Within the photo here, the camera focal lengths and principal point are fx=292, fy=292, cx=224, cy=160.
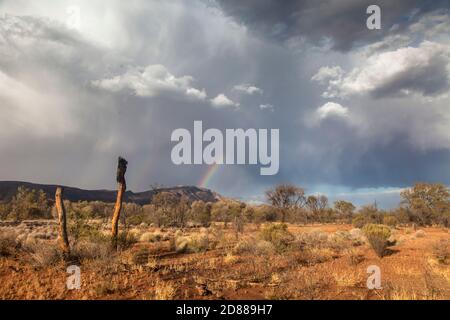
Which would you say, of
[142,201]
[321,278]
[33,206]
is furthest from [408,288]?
[142,201]

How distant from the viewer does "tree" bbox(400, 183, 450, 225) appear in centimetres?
4691

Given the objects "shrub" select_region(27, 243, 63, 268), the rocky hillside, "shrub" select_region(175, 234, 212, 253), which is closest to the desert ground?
"shrub" select_region(27, 243, 63, 268)

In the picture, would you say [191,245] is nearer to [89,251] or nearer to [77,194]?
[89,251]

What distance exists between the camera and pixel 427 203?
52.4 metres

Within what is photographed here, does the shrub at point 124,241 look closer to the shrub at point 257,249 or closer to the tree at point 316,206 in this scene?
the shrub at point 257,249

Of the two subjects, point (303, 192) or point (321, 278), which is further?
point (303, 192)

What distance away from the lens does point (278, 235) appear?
1919 centimetres

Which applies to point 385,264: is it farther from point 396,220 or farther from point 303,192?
point 303,192

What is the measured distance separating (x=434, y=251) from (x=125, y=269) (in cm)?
1576

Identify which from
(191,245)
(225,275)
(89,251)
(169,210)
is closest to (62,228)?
(89,251)

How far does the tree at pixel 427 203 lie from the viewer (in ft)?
154

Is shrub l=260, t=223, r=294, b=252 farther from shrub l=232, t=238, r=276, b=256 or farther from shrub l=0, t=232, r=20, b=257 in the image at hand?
shrub l=0, t=232, r=20, b=257

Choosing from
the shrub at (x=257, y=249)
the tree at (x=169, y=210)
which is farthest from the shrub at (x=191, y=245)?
the tree at (x=169, y=210)
